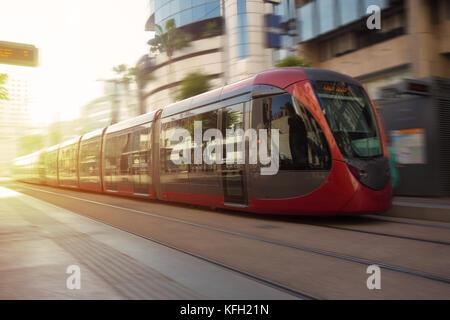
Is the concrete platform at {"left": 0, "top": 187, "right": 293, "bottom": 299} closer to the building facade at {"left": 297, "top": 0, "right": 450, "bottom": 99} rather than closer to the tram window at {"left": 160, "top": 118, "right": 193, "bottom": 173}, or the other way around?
the tram window at {"left": 160, "top": 118, "right": 193, "bottom": 173}

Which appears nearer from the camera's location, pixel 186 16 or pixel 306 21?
pixel 306 21

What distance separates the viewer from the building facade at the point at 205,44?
39125mm

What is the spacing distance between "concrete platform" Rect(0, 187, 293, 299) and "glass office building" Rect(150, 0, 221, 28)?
131 ft

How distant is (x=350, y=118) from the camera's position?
7453 mm

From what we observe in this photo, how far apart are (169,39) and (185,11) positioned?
3583 millimetres

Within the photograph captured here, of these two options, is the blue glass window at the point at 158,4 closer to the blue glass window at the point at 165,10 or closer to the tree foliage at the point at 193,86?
the blue glass window at the point at 165,10

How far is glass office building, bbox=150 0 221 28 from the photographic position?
44.7m

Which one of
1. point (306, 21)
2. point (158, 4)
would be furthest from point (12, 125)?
point (306, 21)

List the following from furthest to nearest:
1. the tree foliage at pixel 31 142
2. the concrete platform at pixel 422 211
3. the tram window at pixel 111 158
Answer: the tree foliage at pixel 31 142
the tram window at pixel 111 158
the concrete platform at pixel 422 211

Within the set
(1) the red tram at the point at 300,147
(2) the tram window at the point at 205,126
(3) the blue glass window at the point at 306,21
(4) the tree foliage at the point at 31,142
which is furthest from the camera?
(4) the tree foliage at the point at 31,142

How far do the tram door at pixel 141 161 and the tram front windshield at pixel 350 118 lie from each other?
21.7 feet

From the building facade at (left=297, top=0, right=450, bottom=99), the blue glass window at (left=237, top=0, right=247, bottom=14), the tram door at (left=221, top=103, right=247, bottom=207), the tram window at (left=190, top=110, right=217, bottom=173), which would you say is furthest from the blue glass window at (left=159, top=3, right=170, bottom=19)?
the tram door at (left=221, top=103, right=247, bottom=207)

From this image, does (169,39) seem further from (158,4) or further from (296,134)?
(296,134)

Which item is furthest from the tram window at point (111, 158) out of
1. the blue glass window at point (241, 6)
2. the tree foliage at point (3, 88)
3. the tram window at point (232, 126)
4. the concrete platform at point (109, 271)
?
the blue glass window at point (241, 6)
